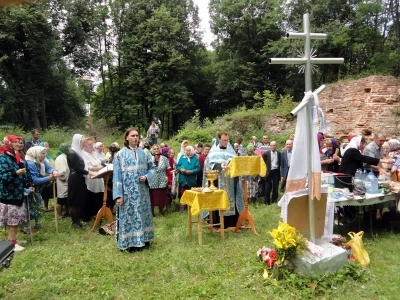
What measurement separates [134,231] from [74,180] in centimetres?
213

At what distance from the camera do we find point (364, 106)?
567 inches

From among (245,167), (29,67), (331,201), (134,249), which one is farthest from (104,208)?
(29,67)

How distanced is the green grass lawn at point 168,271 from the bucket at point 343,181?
920 mm

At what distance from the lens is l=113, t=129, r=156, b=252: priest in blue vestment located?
5.40 m

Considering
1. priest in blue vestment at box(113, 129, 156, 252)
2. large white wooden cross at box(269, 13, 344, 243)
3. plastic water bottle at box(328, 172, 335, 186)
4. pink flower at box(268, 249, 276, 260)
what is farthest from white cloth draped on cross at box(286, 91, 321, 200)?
priest in blue vestment at box(113, 129, 156, 252)

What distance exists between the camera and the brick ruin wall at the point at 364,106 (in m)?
13.4

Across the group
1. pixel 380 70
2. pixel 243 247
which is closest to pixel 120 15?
pixel 380 70

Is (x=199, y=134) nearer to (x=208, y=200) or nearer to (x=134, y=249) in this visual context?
(x=208, y=200)

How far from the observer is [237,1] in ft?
96.1

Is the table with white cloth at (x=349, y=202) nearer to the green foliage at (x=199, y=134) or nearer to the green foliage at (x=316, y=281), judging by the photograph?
the green foliage at (x=316, y=281)

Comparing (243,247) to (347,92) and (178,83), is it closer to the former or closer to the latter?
(347,92)

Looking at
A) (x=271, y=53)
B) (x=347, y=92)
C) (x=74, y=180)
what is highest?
(x=271, y=53)

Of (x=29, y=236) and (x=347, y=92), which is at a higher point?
(x=347, y=92)

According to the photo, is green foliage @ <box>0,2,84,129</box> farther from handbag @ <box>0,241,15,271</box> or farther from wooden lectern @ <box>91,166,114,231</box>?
handbag @ <box>0,241,15,271</box>
